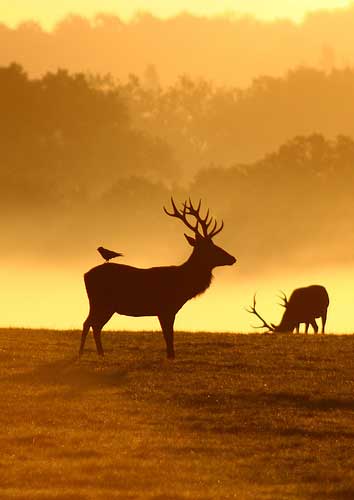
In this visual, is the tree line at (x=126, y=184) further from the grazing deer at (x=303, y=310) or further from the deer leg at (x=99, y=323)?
the deer leg at (x=99, y=323)

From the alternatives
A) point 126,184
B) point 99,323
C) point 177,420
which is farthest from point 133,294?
point 126,184

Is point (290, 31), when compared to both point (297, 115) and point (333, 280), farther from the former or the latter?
point (333, 280)

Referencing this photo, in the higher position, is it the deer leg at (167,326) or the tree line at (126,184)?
the tree line at (126,184)

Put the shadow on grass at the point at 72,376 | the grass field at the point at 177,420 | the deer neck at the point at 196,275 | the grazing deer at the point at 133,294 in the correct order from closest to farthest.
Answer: the grass field at the point at 177,420, the shadow on grass at the point at 72,376, the grazing deer at the point at 133,294, the deer neck at the point at 196,275

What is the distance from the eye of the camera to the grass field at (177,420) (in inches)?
799

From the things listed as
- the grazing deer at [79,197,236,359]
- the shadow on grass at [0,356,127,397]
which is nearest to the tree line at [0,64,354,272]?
the grazing deer at [79,197,236,359]

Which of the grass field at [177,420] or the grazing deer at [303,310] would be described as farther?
the grazing deer at [303,310]

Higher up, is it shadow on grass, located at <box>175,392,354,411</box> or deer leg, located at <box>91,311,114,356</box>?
deer leg, located at <box>91,311,114,356</box>

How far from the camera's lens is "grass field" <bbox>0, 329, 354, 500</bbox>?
66.6 ft

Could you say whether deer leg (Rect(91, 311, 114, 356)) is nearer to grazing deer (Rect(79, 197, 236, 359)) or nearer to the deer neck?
grazing deer (Rect(79, 197, 236, 359))

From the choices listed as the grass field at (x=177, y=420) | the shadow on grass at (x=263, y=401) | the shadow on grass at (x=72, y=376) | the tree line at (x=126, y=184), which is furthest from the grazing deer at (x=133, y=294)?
the tree line at (x=126, y=184)

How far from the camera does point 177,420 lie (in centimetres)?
2433

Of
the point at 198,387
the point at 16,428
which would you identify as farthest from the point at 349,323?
the point at 16,428

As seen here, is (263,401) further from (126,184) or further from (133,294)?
(126,184)
